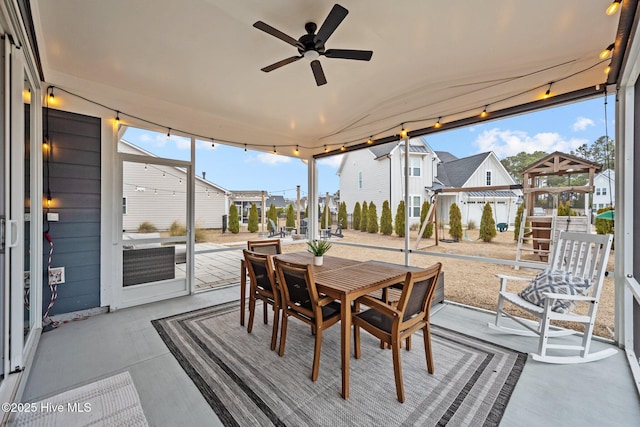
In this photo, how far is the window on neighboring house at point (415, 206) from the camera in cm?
430

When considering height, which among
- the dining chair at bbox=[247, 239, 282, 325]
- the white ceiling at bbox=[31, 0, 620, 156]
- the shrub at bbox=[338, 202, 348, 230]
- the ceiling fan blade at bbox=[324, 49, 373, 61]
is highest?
the white ceiling at bbox=[31, 0, 620, 156]

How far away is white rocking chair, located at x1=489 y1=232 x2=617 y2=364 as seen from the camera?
225 cm

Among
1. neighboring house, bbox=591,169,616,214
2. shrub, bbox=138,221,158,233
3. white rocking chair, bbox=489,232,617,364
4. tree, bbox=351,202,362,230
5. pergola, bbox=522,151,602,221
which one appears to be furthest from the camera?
tree, bbox=351,202,362,230

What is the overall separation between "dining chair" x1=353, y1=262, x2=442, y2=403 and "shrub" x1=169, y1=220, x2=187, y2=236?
3.19m

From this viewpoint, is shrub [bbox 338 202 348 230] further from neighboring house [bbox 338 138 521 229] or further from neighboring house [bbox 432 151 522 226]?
neighboring house [bbox 432 151 522 226]

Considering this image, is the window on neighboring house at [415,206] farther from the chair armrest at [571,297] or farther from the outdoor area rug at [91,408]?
the outdoor area rug at [91,408]

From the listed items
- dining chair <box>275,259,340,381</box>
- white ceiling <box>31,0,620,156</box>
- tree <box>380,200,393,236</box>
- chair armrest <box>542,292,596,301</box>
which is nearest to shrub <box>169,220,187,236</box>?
white ceiling <box>31,0,620,156</box>

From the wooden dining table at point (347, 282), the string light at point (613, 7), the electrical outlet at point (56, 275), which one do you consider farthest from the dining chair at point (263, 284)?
→ the string light at point (613, 7)

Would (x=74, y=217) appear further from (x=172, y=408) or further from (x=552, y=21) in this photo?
(x=552, y=21)

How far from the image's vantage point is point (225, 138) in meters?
4.54

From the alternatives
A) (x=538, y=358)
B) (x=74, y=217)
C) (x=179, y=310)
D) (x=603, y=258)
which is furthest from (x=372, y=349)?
(x=74, y=217)

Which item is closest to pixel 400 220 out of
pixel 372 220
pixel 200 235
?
pixel 372 220

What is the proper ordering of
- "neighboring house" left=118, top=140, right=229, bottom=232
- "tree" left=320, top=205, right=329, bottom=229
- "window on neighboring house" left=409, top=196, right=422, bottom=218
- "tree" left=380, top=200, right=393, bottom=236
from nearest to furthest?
"neighboring house" left=118, top=140, right=229, bottom=232, "window on neighboring house" left=409, top=196, right=422, bottom=218, "tree" left=380, top=200, right=393, bottom=236, "tree" left=320, top=205, right=329, bottom=229

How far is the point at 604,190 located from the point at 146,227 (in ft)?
18.5
